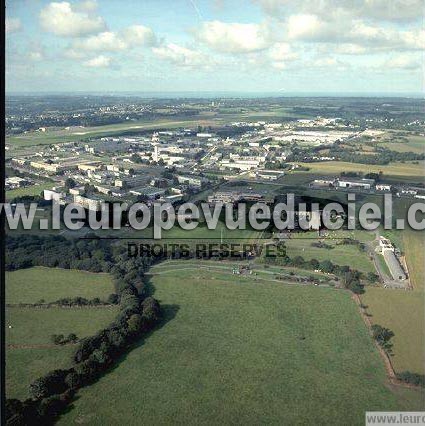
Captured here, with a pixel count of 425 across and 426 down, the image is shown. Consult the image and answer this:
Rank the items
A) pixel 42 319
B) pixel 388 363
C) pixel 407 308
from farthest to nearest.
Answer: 1. pixel 42 319
2. pixel 407 308
3. pixel 388 363

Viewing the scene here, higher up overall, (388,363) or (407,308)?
(407,308)

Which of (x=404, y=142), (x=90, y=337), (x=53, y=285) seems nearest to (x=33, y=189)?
(x=53, y=285)

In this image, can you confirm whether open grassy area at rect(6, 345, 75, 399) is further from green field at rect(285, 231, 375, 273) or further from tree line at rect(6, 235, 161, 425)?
green field at rect(285, 231, 375, 273)

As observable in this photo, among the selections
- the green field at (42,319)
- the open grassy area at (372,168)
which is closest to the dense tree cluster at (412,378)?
the green field at (42,319)

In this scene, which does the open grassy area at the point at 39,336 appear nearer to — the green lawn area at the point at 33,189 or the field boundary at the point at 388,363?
the field boundary at the point at 388,363

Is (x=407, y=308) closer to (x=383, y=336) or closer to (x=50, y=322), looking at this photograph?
(x=383, y=336)

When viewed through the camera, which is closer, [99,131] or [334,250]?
[334,250]

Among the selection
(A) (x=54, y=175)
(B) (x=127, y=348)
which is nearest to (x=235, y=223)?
(B) (x=127, y=348)
